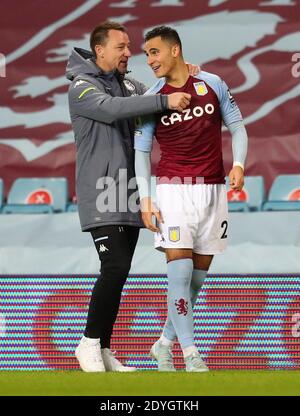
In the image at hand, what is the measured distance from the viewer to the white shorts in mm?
4246

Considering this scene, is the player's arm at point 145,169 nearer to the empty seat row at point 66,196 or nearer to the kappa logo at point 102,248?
the kappa logo at point 102,248

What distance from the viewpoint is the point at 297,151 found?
827 cm

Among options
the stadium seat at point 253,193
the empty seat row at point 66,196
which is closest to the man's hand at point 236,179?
the empty seat row at point 66,196

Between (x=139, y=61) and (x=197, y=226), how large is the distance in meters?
4.90

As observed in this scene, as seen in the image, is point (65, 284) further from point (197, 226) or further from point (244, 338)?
point (197, 226)

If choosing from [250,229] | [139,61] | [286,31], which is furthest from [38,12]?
[250,229]

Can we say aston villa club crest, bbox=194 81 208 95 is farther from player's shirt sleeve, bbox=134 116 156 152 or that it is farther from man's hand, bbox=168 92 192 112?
player's shirt sleeve, bbox=134 116 156 152

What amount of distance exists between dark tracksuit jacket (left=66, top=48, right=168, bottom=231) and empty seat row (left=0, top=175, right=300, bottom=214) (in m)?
3.36

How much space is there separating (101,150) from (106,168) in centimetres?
8

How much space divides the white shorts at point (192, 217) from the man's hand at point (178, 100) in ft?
1.12

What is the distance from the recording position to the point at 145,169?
4.30m

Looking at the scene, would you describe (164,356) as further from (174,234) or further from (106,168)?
(106,168)

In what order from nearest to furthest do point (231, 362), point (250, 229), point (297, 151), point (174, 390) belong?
point (174, 390)
point (231, 362)
point (250, 229)
point (297, 151)

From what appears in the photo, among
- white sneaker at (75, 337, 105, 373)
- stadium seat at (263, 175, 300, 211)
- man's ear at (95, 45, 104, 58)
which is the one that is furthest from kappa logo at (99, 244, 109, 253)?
stadium seat at (263, 175, 300, 211)
